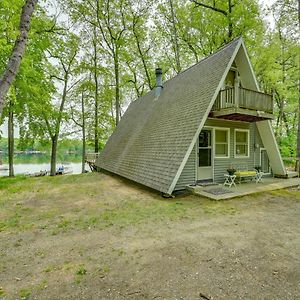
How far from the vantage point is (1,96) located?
Result: 4.91 meters

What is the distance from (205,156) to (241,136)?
2.44 m

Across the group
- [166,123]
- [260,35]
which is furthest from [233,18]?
[166,123]

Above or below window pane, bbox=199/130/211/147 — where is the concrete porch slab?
below

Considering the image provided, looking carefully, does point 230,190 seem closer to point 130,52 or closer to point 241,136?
point 241,136

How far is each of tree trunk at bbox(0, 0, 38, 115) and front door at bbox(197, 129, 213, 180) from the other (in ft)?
22.5

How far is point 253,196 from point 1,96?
7.89 metres

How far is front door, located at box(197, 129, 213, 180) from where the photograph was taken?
9133mm

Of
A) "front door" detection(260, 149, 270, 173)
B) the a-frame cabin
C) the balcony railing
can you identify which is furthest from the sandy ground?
"front door" detection(260, 149, 270, 173)

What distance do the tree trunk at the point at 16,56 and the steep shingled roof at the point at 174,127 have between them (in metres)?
5.09

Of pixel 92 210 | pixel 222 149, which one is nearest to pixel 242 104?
pixel 222 149

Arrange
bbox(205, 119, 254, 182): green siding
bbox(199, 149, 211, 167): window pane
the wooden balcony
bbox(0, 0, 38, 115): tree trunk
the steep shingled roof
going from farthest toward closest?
bbox(205, 119, 254, 182): green siding < bbox(199, 149, 211, 167): window pane < the wooden balcony < the steep shingled roof < bbox(0, 0, 38, 115): tree trunk

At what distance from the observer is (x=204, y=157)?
9320 mm

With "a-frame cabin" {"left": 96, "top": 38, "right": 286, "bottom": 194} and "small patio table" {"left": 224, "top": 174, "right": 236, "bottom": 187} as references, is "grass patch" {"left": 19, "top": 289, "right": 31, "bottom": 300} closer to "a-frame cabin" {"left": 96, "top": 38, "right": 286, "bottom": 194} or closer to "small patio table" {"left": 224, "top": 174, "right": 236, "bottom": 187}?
"a-frame cabin" {"left": 96, "top": 38, "right": 286, "bottom": 194}

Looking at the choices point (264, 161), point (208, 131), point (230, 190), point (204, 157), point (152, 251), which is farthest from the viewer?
point (264, 161)
